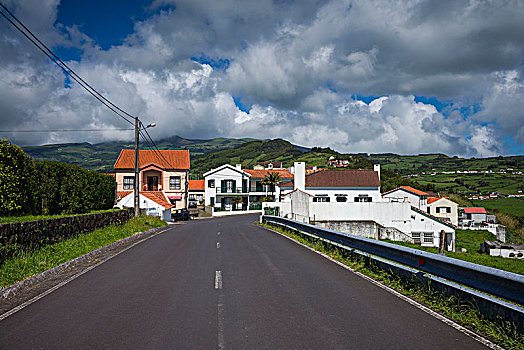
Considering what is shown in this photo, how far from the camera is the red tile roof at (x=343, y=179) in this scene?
62.9 m

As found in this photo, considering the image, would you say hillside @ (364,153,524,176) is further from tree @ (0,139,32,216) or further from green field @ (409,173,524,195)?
tree @ (0,139,32,216)

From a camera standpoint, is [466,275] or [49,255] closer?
[466,275]

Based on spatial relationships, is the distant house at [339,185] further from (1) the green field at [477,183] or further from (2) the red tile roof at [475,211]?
(1) the green field at [477,183]

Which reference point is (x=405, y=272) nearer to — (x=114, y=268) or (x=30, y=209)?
(x=114, y=268)

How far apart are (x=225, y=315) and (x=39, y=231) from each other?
331 inches

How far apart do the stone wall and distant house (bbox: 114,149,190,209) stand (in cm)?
4671

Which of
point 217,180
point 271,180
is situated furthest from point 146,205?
point 271,180

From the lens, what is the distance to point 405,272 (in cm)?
880

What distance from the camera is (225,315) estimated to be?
6.68 m

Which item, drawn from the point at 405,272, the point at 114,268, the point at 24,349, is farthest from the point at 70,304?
the point at 405,272

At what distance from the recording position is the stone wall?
10.6 m

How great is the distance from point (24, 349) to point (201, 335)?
2146 millimetres

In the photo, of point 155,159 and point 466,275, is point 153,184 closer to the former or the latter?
point 155,159

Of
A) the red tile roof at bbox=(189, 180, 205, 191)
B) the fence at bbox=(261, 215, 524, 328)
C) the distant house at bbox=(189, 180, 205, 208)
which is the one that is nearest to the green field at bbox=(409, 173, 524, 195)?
the red tile roof at bbox=(189, 180, 205, 191)
